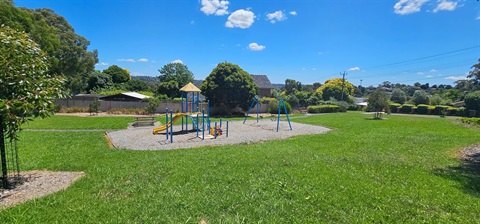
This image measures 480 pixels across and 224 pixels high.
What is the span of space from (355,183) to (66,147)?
31.8ft

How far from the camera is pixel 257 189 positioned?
15.0ft

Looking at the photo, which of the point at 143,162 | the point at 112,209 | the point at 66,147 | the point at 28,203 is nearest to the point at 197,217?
the point at 112,209

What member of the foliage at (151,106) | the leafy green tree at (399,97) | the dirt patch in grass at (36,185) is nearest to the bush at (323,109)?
the leafy green tree at (399,97)

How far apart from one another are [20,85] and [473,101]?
151 ft

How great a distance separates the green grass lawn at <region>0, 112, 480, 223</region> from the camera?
3.55 meters

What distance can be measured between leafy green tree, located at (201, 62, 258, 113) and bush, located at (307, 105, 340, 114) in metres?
12.9

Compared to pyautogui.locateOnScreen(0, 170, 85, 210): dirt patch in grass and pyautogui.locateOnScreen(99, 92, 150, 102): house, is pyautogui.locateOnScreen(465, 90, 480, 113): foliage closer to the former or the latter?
pyautogui.locateOnScreen(99, 92, 150, 102): house

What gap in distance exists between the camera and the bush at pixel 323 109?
117 feet

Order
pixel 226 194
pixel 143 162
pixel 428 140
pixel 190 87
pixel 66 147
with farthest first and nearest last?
1. pixel 190 87
2. pixel 428 140
3. pixel 66 147
4. pixel 143 162
5. pixel 226 194

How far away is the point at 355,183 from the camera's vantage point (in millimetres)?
4961

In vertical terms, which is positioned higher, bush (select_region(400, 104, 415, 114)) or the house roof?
the house roof

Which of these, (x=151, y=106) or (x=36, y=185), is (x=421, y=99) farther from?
(x=36, y=185)

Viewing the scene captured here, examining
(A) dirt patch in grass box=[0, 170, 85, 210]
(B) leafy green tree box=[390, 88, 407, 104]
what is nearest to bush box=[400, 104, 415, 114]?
(B) leafy green tree box=[390, 88, 407, 104]

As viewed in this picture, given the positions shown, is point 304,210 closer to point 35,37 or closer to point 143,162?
point 143,162
